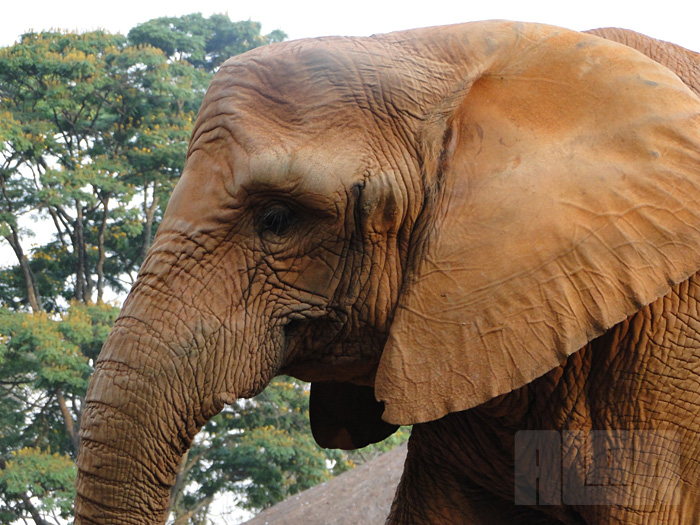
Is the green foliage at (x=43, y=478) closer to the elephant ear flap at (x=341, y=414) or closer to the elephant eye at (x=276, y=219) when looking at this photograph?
the elephant ear flap at (x=341, y=414)

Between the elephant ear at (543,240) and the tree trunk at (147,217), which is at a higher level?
the elephant ear at (543,240)

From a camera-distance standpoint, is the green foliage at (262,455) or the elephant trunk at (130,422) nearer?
the elephant trunk at (130,422)

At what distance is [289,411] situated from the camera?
10727 millimetres

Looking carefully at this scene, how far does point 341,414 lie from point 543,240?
1000mm

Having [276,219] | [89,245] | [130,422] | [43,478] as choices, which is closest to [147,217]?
[89,245]

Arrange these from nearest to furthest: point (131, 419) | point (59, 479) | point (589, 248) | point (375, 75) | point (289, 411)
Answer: point (131, 419) < point (589, 248) < point (375, 75) < point (59, 479) < point (289, 411)

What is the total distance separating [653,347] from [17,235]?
10098mm

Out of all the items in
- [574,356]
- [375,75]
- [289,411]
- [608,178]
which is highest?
[375,75]

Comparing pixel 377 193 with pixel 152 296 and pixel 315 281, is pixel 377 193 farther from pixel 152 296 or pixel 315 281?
pixel 152 296

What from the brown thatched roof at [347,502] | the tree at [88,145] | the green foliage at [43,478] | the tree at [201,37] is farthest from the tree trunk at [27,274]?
the brown thatched roof at [347,502]

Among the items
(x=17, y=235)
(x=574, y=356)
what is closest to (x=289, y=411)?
(x=17, y=235)

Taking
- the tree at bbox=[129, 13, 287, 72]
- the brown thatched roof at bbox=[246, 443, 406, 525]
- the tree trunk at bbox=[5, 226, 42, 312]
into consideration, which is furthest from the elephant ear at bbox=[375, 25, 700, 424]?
the tree at bbox=[129, 13, 287, 72]

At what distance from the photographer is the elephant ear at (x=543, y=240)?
1.81 meters

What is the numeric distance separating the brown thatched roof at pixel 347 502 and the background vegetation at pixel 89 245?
491 cm
